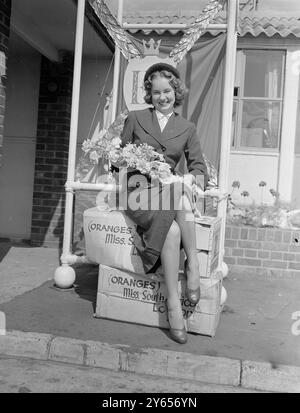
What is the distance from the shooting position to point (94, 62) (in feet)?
27.1

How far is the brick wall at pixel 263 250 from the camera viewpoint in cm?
644

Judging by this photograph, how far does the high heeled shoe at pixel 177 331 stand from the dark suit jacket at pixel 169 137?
1.17 m

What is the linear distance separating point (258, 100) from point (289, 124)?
0.68m

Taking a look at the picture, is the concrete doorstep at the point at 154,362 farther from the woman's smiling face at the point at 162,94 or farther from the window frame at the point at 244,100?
the window frame at the point at 244,100

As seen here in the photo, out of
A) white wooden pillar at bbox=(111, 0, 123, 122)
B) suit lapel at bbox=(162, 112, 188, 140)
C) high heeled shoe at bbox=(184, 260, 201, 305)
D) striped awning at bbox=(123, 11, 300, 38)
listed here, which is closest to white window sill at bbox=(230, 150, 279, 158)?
striped awning at bbox=(123, 11, 300, 38)

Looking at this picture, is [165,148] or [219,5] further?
[219,5]

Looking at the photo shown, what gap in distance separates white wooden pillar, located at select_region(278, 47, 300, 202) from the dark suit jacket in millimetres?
3807

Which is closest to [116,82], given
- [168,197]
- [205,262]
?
[168,197]

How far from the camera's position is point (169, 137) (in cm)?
418

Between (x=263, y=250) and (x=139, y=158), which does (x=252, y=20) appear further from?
(x=139, y=158)

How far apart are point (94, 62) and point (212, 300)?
550 centimetres

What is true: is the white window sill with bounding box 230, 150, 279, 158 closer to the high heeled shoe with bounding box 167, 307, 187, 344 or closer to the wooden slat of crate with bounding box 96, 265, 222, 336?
the wooden slat of crate with bounding box 96, 265, 222, 336
